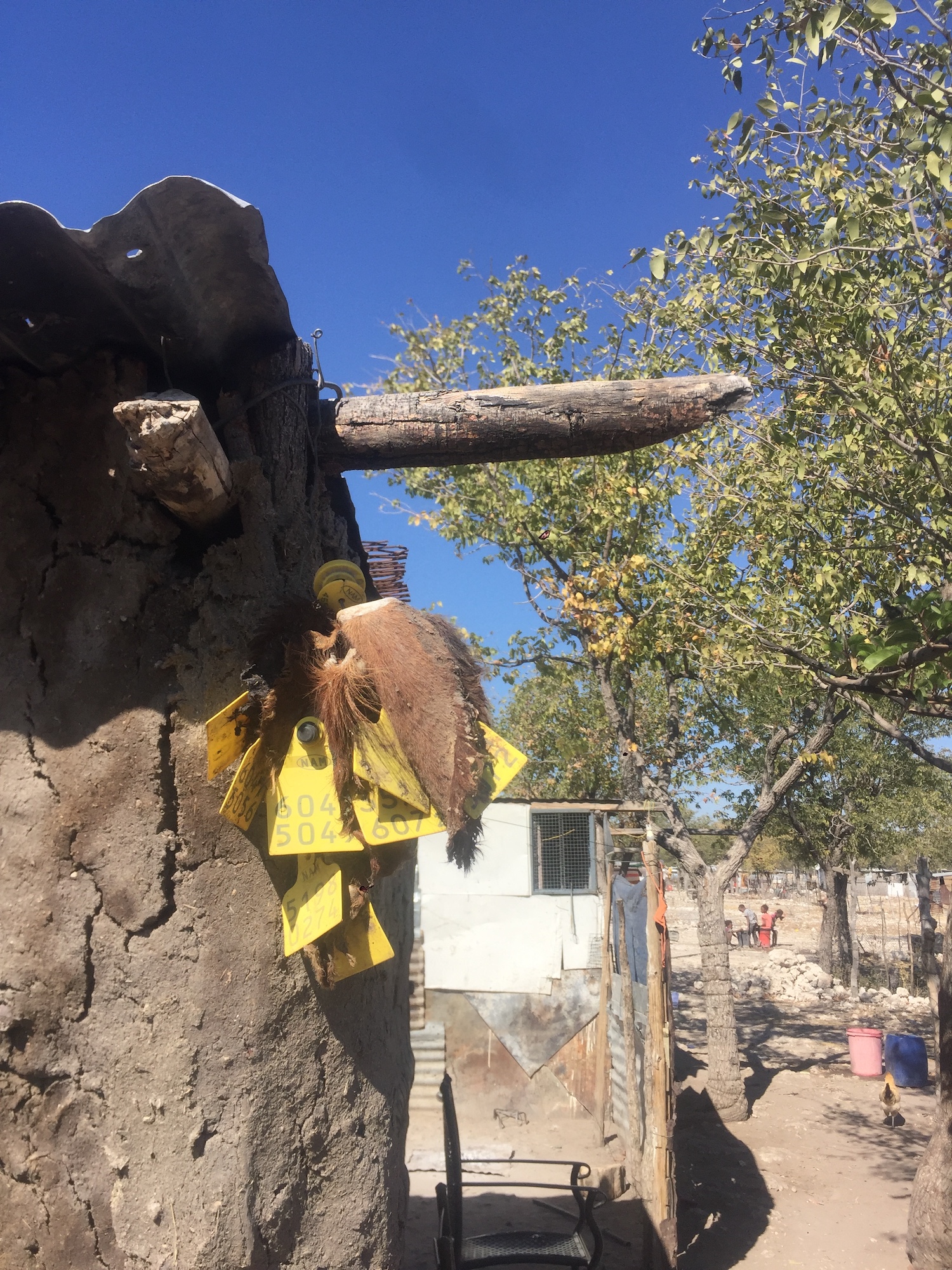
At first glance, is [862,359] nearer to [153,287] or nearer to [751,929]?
[153,287]

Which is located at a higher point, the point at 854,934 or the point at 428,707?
the point at 428,707

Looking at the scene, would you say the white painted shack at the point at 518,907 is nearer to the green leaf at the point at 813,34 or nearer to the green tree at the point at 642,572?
the green tree at the point at 642,572

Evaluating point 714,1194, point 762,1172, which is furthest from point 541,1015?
point 762,1172

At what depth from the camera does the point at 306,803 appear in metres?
1.95

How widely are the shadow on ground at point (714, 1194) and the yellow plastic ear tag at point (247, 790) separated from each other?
669cm

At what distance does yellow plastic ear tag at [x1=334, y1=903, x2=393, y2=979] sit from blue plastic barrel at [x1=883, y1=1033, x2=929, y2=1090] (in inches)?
466

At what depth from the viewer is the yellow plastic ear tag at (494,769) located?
192 cm

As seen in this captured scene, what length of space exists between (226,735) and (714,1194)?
8185 mm

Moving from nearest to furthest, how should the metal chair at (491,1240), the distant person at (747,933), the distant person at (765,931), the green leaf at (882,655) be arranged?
the green leaf at (882,655), the metal chair at (491,1240), the distant person at (765,931), the distant person at (747,933)

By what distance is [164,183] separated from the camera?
168 cm

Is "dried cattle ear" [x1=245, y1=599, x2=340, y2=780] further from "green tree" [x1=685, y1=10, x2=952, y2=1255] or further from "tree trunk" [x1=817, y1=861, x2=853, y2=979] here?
"tree trunk" [x1=817, y1=861, x2=853, y2=979]

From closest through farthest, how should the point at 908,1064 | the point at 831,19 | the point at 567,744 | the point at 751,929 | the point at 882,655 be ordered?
1. the point at 831,19
2. the point at 882,655
3. the point at 908,1064
4. the point at 567,744
5. the point at 751,929

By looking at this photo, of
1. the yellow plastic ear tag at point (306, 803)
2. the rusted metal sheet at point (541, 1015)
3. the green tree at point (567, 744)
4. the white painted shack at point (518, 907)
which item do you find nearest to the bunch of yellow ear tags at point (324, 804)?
the yellow plastic ear tag at point (306, 803)

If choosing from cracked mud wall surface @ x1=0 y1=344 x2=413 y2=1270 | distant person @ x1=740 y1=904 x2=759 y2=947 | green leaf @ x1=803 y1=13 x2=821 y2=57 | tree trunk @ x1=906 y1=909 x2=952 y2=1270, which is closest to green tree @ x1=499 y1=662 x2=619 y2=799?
tree trunk @ x1=906 y1=909 x2=952 y2=1270
